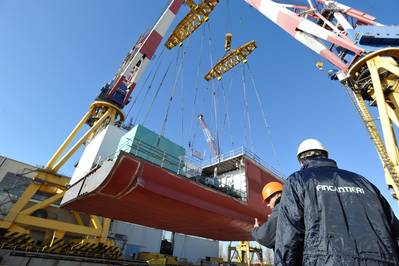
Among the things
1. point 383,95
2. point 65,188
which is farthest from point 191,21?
point 65,188

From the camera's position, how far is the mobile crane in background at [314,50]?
9828 mm

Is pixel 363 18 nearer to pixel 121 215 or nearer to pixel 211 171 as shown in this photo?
pixel 211 171

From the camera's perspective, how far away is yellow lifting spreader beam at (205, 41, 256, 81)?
23.6 m

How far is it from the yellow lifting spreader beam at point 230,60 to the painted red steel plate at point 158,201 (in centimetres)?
1510

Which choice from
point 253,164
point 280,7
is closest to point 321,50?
point 280,7

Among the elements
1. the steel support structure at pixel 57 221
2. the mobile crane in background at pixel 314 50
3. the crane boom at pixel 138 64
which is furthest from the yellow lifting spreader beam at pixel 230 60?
the steel support structure at pixel 57 221

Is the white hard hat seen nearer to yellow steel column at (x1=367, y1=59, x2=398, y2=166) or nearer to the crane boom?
yellow steel column at (x1=367, y1=59, x2=398, y2=166)

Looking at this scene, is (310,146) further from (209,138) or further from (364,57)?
(209,138)

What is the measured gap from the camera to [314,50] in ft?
45.1

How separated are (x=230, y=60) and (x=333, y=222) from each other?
24.2 m

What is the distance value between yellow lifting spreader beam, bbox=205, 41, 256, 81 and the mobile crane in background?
0.79 feet

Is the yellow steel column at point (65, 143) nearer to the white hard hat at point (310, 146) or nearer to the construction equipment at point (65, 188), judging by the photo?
the construction equipment at point (65, 188)

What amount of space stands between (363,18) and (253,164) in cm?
1064

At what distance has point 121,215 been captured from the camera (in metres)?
11.3
